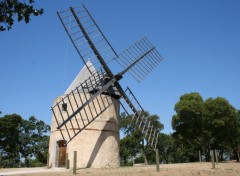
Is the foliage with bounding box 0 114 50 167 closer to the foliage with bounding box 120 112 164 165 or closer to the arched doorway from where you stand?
the foliage with bounding box 120 112 164 165

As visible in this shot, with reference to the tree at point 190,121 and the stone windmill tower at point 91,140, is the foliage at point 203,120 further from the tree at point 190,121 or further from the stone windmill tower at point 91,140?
the stone windmill tower at point 91,140

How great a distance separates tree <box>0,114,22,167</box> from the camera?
40.7 meters

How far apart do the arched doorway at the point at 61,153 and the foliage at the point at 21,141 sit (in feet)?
85.8

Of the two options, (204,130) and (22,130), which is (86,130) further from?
(22,130)

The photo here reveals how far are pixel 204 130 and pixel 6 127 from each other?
2914 centimetres

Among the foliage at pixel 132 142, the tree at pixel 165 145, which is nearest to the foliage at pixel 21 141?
the foliage at pixel 132 142

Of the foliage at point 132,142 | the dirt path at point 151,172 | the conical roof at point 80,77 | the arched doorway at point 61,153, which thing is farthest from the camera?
the foliage at point 132,142

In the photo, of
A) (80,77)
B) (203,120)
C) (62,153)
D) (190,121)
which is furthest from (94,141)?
(203,120)

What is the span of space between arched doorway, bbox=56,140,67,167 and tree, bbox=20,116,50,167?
27.6 meters

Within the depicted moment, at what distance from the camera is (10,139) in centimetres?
4272

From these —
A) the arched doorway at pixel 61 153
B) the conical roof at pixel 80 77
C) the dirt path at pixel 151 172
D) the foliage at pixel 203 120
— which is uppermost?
the conical roof at pixel 80 77

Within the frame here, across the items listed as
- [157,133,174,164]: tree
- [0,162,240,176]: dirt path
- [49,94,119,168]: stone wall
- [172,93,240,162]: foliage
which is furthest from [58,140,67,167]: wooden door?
[157,133,174,164]: tree

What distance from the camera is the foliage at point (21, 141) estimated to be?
135 feet

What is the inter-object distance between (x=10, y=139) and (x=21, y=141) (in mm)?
2439
